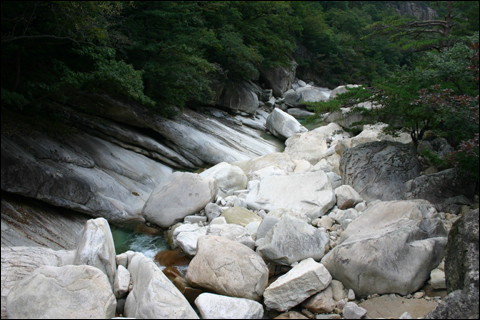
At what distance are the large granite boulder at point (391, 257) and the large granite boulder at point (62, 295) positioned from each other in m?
3.19

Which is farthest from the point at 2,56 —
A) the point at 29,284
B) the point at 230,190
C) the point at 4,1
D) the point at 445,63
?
the point at 445,63

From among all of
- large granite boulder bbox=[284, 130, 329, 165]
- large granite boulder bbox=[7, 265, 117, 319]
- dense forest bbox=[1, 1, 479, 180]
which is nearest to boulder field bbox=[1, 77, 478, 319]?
large granite boulder bbox=[7, 265, 117, 319]

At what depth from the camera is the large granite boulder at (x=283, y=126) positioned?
16844 mm

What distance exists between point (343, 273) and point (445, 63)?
3.90 m

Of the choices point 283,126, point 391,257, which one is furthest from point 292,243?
point 283,126

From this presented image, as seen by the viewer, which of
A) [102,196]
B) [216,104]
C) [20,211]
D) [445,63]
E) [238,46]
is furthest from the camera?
[216,104]

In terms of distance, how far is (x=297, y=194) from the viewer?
24.9ft

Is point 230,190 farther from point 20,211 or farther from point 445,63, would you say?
point 445,63

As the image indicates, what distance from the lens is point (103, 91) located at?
9.49 m

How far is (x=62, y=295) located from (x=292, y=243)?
10.8 feet

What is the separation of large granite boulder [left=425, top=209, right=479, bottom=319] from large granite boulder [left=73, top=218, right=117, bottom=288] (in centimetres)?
424

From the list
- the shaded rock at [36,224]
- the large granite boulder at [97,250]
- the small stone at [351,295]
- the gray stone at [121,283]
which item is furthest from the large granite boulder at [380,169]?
the shaded rock at [36,224]

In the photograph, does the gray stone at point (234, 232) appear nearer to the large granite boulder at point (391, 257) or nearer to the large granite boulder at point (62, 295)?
the large granite boulder at point (391, 257)

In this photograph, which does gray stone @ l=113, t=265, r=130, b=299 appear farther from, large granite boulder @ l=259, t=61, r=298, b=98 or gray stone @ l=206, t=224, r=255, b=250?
large granite boulder @ l=259, t=61, r=298, b=98
